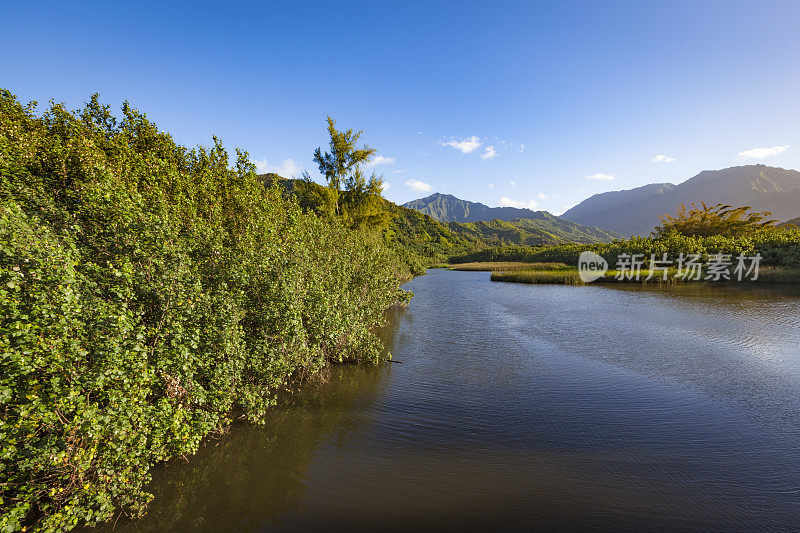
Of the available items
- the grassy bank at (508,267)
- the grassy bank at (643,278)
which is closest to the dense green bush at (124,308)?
the grassy bank at (643,278)

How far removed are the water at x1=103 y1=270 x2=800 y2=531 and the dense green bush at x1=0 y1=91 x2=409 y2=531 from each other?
5.38 ft

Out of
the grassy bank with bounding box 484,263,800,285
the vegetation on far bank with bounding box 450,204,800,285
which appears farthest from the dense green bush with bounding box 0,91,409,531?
the vegetation on far bank with bounding box 450,204,800,285

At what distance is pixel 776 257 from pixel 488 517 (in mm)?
80377

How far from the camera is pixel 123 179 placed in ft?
37.0

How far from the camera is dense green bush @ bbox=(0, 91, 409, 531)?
19.8 feet

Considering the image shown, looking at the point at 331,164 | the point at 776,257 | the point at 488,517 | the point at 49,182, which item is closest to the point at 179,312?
the point at 49,182

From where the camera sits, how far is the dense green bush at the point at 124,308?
6.03m

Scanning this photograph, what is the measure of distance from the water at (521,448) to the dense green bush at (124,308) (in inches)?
64.6

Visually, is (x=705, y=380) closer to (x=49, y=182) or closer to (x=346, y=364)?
(x=346, y=364)

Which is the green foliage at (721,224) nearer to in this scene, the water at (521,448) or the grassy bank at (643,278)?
the grassy bank at (643,278)

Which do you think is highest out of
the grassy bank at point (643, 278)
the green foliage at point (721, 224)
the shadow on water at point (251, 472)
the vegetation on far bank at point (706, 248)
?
the green foliage at point (721, 224)

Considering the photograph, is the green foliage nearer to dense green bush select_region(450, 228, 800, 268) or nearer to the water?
dense green bush select_region(450, 228, 800, 268)

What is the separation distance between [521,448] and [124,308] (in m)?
12.2

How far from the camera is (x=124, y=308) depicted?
727cm
